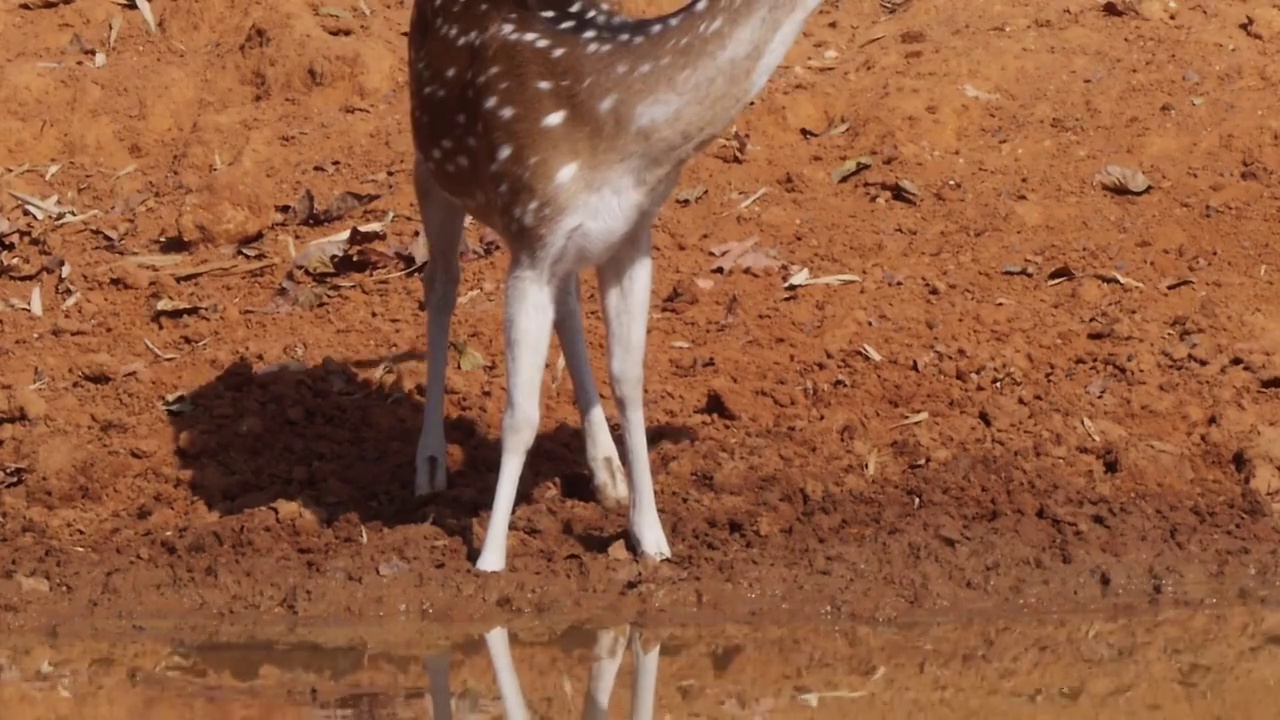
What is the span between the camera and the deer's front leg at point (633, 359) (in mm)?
8250

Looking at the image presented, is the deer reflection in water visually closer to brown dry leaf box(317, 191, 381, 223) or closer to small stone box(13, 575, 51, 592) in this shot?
small stone box(13, 575, 51, 592)

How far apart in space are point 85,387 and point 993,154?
4818mm

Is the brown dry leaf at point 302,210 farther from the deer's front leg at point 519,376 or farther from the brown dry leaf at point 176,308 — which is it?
the deer's front leg at point 519,376

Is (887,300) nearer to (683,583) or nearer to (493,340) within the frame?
(493,340)

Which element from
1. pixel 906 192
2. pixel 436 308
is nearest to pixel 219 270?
pixel 436 308

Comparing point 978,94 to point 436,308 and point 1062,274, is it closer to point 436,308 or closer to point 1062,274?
point 1062,274

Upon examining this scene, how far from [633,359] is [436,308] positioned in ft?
3.86

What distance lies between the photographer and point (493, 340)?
1017cm

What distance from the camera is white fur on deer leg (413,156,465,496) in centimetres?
902

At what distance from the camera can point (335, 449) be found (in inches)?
371

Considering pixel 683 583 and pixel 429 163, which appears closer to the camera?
pixel 683 583

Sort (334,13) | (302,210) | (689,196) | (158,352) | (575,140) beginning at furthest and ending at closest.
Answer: (334,13)
(302,210)
(689,196)
(158,352)
(575,140)

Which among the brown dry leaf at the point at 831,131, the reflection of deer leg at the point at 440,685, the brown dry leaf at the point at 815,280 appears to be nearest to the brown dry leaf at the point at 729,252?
the brown dry leaf at the point at 815,280

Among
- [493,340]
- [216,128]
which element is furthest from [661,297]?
[216,128]
